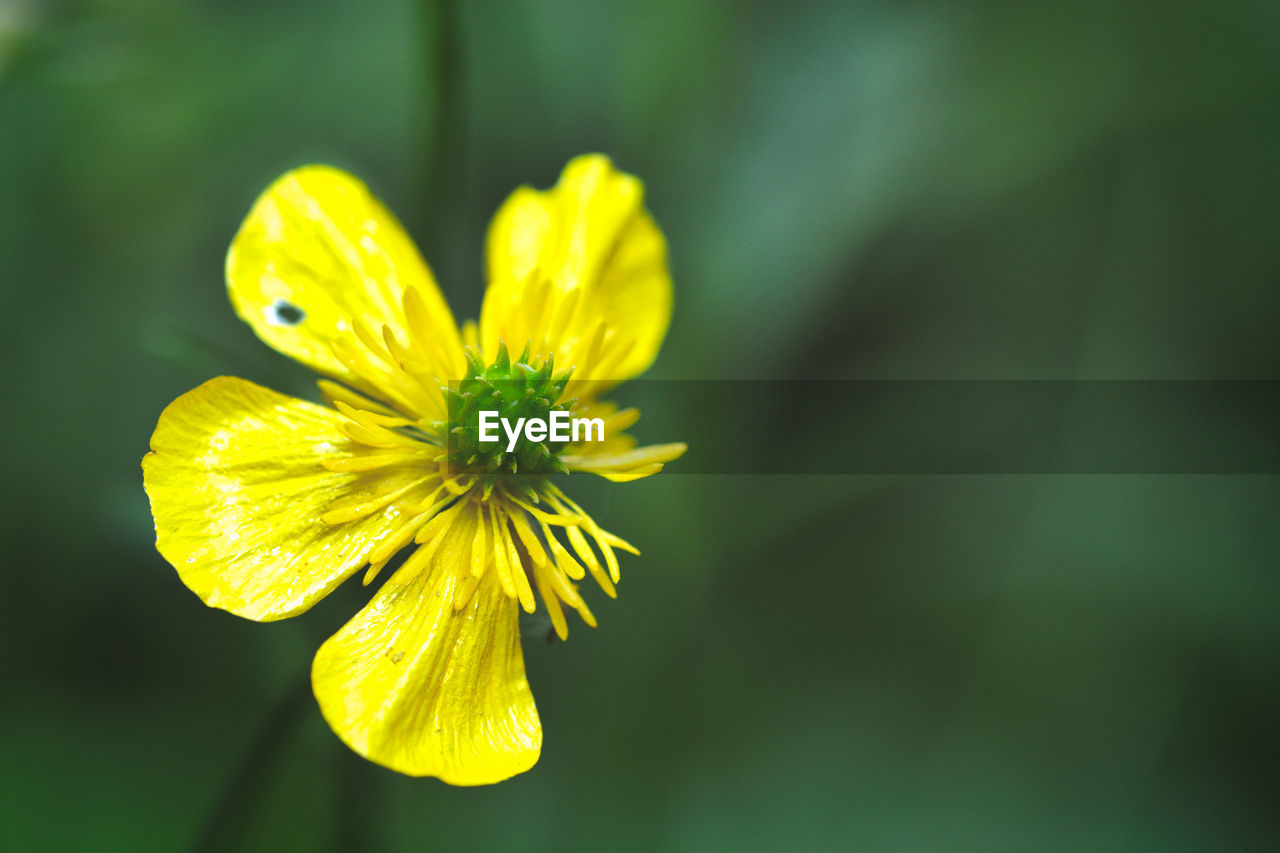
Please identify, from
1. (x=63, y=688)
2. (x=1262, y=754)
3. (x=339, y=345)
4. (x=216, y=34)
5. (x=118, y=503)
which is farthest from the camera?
(x=216, y=34)

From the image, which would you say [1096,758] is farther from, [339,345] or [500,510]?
[339,345]

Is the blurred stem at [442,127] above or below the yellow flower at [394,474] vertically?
above

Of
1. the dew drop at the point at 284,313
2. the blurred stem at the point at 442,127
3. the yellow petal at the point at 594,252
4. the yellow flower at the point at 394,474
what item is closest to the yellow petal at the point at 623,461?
the yellow flower at the point at 394,474

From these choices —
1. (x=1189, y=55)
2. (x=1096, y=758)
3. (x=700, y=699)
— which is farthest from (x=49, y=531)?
(x=1189, y=55)

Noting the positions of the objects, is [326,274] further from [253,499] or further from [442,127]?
[442,127]

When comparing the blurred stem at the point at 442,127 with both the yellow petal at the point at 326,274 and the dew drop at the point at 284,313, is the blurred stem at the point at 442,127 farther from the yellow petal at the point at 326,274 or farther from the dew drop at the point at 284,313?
the dew drop at the point at 284,313

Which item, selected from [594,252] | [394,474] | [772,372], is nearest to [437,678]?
[394,474]
